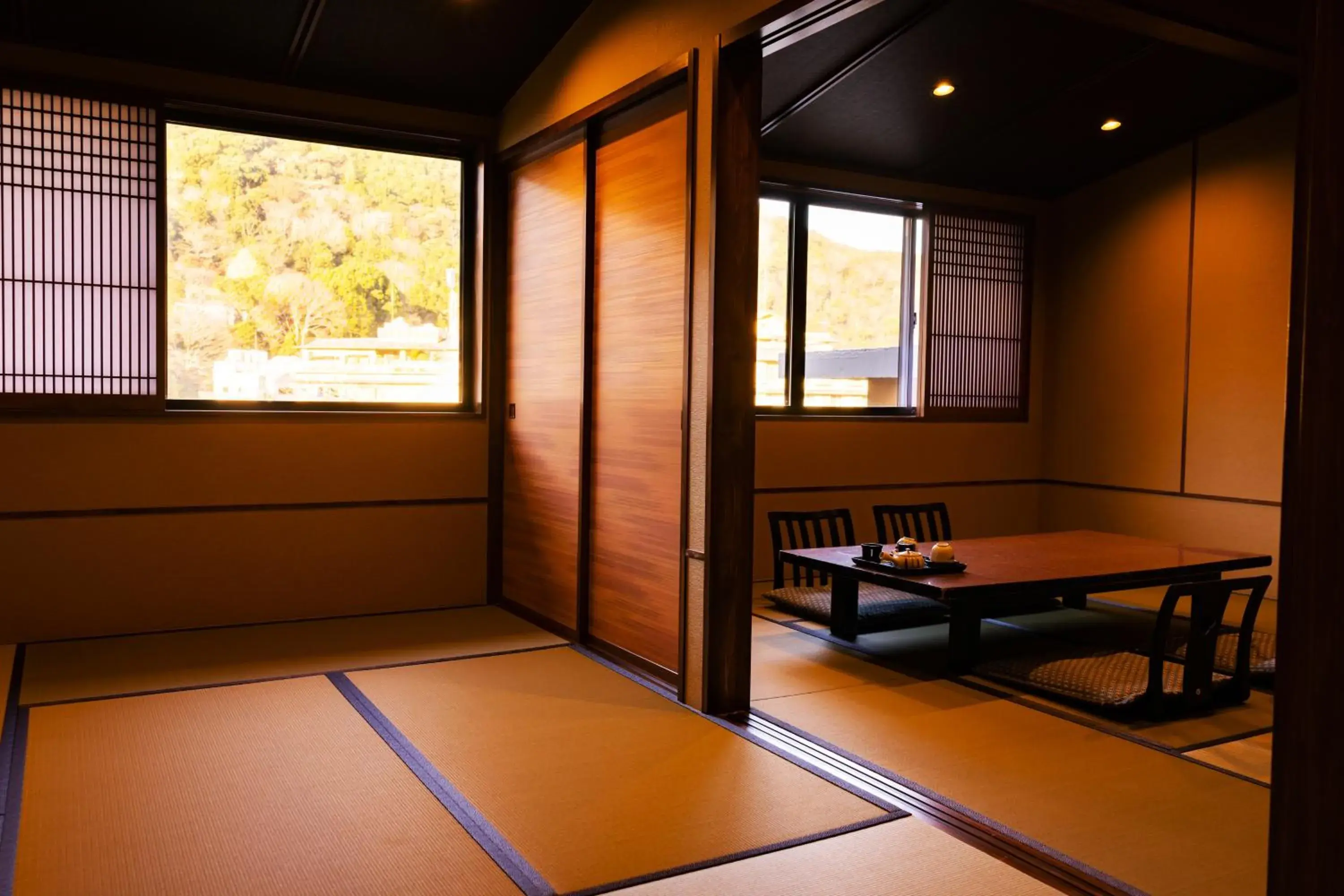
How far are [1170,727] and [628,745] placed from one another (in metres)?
1.92

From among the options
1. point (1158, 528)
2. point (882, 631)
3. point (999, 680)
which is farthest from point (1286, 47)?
point (1158, 528)

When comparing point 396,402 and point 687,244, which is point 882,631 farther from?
point 396,402

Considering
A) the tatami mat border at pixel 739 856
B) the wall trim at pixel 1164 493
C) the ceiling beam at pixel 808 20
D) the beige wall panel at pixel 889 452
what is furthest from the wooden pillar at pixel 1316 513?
the wall trim at pixel 1164 493

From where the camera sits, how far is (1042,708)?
3902mm

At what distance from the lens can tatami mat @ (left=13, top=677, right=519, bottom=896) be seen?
242 centimetres

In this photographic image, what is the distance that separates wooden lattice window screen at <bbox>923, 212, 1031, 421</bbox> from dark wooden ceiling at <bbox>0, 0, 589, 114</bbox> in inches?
128

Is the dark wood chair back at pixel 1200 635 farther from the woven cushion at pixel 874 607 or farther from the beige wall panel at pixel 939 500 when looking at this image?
the beige wall panel at pixel 939 500

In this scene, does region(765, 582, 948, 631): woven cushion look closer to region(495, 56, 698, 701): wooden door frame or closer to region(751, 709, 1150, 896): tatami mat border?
region(495, 56, 698, 701): wooden door frame

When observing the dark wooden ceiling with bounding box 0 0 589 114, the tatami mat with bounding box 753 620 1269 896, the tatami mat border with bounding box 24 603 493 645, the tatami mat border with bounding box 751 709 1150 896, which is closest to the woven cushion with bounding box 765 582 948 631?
the tatami mat with bounding box 753 620 1269 896

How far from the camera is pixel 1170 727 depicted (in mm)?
3689

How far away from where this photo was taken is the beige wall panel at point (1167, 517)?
635 centimetres

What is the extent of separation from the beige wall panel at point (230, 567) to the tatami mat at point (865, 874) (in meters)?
3.32

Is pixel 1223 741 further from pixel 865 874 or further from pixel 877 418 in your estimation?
pixel 877 418

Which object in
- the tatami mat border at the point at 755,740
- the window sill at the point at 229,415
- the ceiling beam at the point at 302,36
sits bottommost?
the tatami mat border at the point at 755,740
